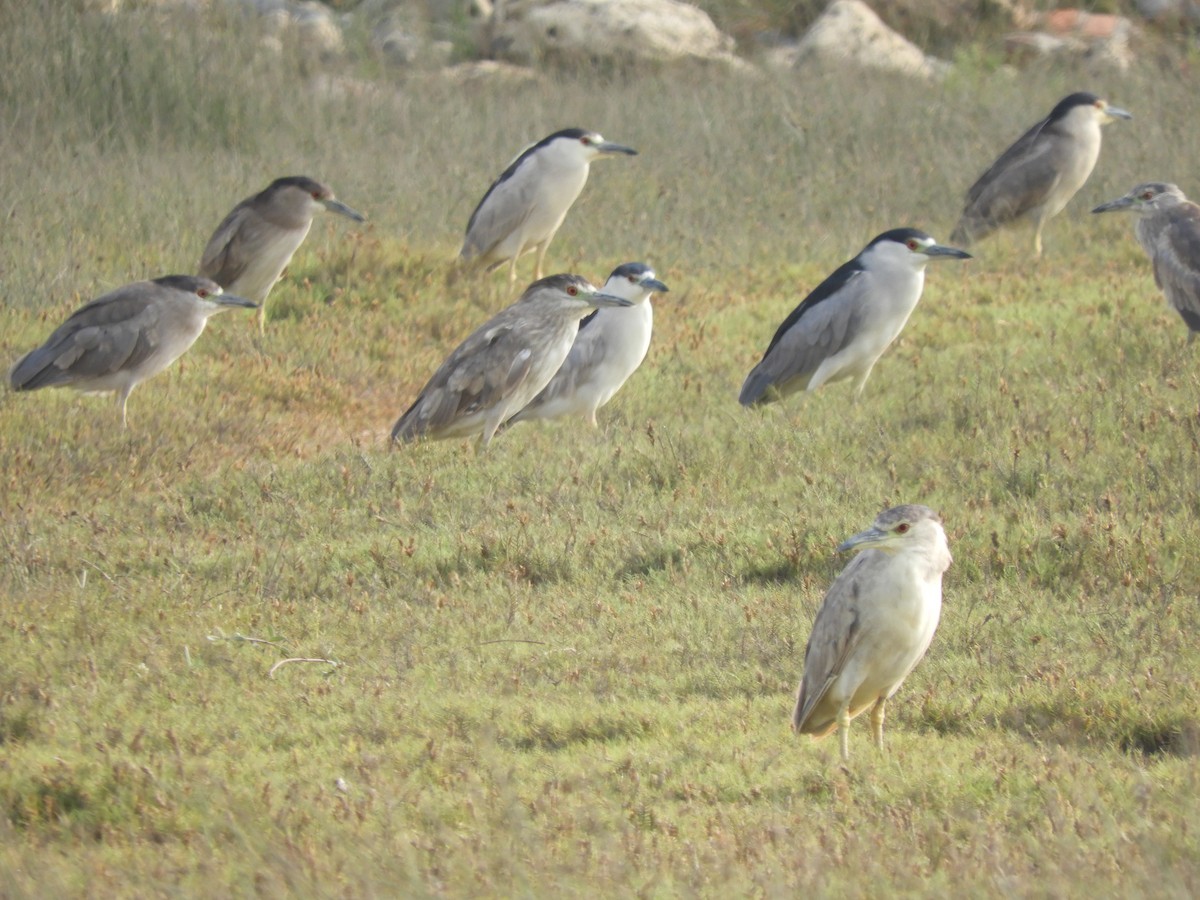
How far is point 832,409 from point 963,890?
5.98m

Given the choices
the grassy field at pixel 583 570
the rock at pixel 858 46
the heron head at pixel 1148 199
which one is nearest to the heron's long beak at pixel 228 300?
the grassy field at pixel 583 570

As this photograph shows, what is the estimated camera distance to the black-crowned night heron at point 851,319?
9.98 meters

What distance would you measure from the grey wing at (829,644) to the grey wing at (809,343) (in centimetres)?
460

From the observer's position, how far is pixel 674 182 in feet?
51.6

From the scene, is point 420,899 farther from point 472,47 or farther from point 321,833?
point 472,47

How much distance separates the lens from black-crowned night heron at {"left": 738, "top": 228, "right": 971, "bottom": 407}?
32.8 feet

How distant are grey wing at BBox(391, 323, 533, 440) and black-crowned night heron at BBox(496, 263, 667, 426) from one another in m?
0.64

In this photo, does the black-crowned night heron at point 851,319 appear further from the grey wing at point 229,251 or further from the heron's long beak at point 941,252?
the grey wing at point 229,251

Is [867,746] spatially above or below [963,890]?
below

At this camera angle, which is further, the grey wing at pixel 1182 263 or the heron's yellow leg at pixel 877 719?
the grey wing at pixel 1182 263

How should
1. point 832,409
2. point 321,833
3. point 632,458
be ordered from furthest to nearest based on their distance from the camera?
point 832,409, point 632,458, point 321,833

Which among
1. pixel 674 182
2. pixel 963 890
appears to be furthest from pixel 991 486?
pixel 674 182

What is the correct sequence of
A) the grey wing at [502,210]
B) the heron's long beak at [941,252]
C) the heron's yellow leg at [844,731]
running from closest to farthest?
the heron's yellow leg at [844,731]
the heron's long beak at [941,252]
the grey wing at [502,210]

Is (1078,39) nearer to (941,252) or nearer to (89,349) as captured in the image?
(941,252)
